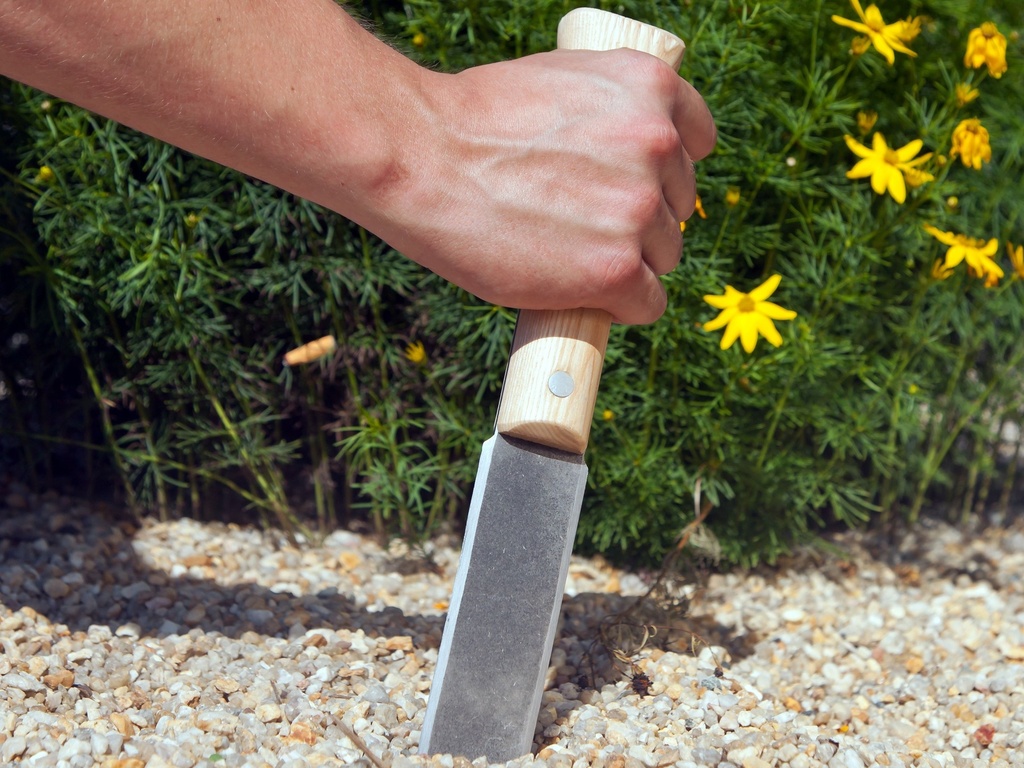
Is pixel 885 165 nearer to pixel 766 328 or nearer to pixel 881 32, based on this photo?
pixel 881 32

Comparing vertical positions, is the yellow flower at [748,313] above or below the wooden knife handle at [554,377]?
above

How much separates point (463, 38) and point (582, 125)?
0.81 meters

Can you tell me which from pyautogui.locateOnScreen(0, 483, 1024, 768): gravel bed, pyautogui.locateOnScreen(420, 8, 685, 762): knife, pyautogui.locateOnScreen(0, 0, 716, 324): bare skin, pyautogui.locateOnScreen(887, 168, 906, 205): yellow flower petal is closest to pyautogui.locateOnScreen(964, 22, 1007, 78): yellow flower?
pyautogui.locateOnScreen(887, 168, 906, 205): yellow flower petal

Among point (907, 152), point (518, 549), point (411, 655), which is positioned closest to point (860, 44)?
point (907, 152)

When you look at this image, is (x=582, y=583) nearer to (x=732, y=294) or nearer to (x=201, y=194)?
(x=732, y=294)

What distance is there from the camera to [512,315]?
6.66 ft

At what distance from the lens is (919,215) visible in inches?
86.0

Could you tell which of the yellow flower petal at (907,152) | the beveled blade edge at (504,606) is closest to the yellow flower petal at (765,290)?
the yellow flower petal at (907,152)

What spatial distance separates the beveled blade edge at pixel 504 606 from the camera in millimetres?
1312

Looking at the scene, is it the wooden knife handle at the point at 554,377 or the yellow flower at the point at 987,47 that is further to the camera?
the yellow flower at the point at 987,47

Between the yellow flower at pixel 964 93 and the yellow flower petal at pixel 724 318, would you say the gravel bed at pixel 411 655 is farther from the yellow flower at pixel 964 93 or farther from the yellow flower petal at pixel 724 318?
the yellow flower at pixel 964 93

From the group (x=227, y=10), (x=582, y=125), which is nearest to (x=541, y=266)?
(x=582, y=125)

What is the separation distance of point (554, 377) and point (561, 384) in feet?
0.04

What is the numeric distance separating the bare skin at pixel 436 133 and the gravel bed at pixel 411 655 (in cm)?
65
